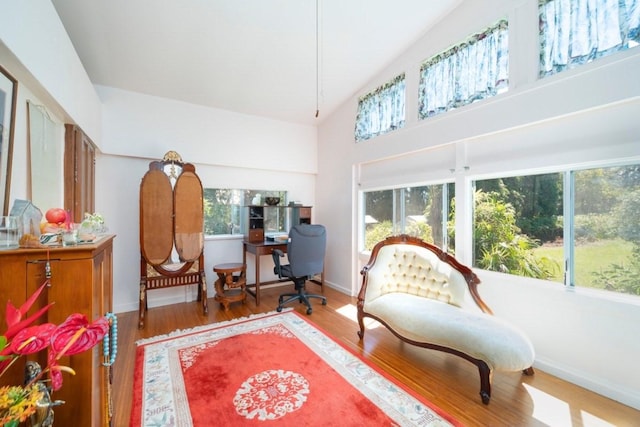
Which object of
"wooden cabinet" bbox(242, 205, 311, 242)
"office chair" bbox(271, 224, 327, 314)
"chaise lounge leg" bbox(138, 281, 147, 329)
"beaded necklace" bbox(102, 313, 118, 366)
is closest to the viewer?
"beaded necklace" bbox(102, 313, 118, 366)

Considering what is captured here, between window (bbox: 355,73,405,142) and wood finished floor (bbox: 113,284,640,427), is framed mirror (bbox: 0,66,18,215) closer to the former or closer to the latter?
wood finished floor (bbox: 113,284,640,427)

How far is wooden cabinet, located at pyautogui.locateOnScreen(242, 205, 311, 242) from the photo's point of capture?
163 inches

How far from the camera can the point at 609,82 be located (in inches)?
73.7

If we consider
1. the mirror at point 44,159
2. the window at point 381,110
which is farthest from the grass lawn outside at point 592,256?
the mirror at point 44,159

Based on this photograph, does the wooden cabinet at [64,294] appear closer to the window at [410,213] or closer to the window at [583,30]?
the window at [410,213]

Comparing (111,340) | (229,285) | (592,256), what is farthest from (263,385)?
(592,256)

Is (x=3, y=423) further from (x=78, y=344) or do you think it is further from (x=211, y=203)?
(x=211, y=203)

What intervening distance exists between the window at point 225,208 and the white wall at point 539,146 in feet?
8.43

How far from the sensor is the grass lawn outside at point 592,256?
1978mm

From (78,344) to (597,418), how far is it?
9.57 ft

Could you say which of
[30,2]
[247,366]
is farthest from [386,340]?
[30,2]

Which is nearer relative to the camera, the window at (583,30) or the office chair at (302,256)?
the window at (583,30)

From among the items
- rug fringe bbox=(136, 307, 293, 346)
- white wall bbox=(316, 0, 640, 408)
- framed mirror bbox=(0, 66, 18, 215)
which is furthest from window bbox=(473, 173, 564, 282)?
framed mirror bbox=(0, 66, 18, 215)

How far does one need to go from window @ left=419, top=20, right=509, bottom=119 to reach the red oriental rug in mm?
2856
